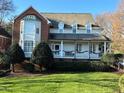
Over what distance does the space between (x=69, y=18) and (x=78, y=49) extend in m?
5.42

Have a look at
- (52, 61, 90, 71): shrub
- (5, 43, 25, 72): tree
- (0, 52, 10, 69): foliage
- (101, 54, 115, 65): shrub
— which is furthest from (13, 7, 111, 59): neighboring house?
(5, 43, 25, 72): tree

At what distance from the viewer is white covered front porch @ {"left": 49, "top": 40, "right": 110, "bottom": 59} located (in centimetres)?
4534

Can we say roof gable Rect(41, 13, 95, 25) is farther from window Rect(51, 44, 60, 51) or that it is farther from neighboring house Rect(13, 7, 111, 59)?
window Rect(51, 44, 60, 51)

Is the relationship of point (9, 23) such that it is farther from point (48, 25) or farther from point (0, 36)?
point (48, 25)

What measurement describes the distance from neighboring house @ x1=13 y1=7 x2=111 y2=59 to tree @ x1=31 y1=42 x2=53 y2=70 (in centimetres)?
539

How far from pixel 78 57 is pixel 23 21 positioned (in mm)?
9475

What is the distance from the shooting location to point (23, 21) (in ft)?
145

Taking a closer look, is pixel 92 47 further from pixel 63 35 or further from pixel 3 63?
pixel 3 63

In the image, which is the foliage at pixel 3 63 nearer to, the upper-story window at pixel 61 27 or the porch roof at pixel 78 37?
the porch roof at pixel 78 37

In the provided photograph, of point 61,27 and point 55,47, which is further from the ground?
point 61,27

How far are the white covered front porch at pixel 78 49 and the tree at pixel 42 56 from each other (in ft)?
21.5

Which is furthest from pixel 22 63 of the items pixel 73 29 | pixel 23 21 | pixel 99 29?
pixel 99 29

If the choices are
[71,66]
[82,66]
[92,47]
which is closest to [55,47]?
[92,47]

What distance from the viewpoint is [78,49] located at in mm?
47719
